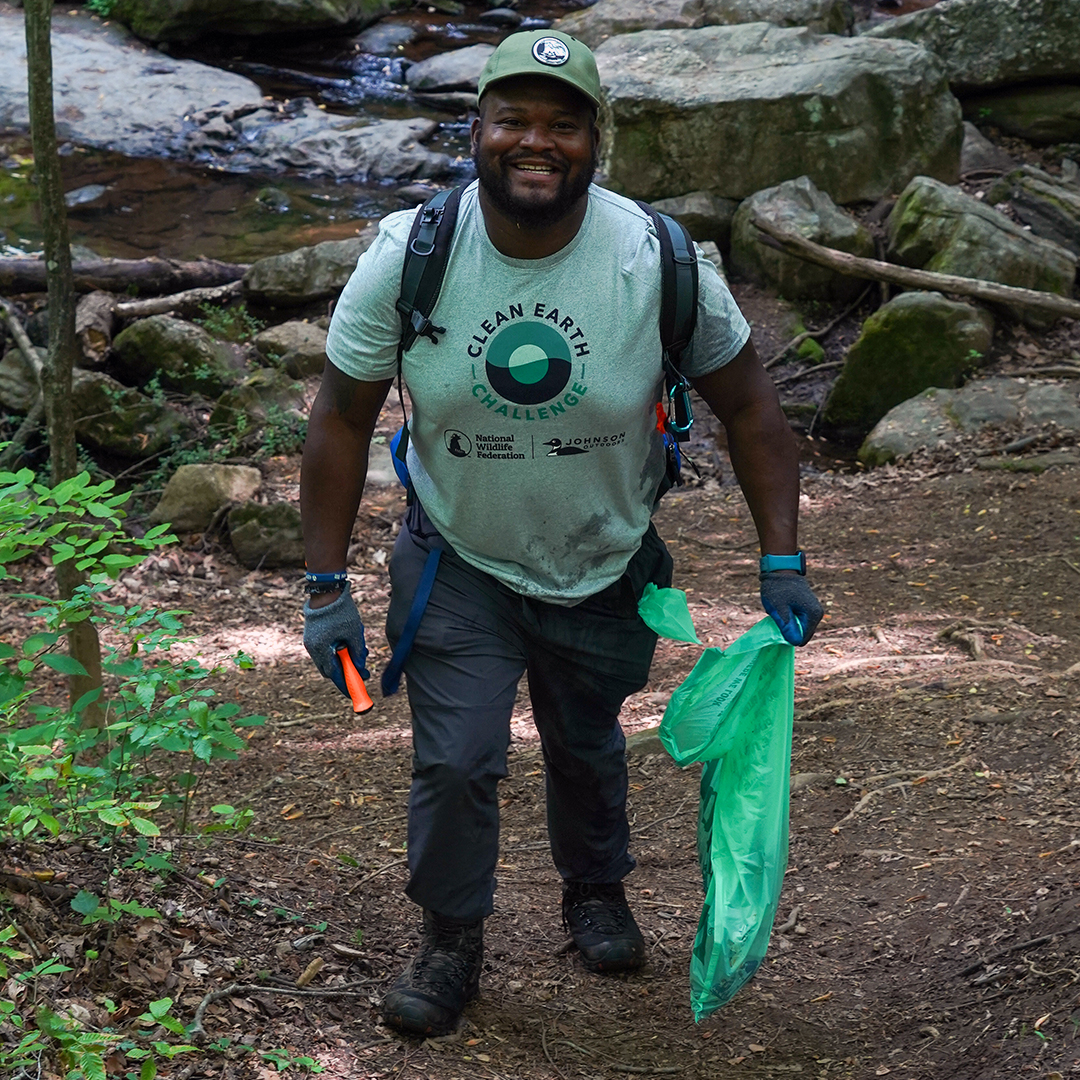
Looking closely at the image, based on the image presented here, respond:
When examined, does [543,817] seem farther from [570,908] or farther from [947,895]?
[947,895]

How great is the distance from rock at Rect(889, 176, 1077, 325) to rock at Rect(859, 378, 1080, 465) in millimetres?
1284

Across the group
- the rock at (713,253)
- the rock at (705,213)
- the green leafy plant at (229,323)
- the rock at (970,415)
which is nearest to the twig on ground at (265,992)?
the rock at (970,415)

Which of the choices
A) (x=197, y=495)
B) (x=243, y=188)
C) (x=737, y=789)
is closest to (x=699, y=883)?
(x=737, y=789)

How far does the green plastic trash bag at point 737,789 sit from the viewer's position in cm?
268

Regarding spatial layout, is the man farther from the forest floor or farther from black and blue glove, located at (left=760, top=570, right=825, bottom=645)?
the forest floor

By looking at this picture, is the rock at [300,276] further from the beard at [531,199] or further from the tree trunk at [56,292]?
the beard at [531,199]

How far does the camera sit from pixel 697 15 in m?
14.2

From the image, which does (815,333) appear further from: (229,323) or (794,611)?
(794,611)

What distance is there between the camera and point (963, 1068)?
256 centimetres

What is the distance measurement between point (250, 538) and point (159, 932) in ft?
13.7

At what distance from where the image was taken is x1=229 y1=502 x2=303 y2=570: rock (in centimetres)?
680

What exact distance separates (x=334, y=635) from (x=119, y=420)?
534 centimetres

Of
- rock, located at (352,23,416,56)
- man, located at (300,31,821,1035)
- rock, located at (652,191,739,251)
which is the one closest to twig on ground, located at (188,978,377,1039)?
man, located at (300,31,821,1035)

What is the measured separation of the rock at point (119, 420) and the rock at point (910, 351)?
15.2ft
